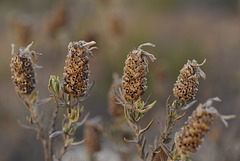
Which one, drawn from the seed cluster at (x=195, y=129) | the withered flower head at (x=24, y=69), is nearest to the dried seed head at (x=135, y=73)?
the seed cluster at (x=195, y=129)

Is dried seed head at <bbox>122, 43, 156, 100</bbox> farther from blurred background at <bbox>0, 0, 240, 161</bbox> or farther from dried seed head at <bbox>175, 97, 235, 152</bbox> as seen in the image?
blurred background at <bbox>0, 0, 240, 161</bbox>

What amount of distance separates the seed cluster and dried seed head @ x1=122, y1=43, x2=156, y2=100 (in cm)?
35

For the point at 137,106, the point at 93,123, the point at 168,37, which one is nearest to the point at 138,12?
the point at 168,37

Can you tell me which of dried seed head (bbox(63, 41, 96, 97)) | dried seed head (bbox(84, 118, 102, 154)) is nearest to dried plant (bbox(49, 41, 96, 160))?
dried seed head (bbox(63, 41, 96, 97))

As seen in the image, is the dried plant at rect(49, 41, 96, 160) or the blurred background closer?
the dried plant at rect(49, 41, 96, 160)

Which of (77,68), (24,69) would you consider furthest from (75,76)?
(24,69)

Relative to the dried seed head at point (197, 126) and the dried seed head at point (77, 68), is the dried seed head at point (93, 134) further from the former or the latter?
the dried seed head at point (197, 126)

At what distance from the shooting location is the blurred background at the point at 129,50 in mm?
4066

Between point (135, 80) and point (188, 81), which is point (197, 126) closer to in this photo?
point (188, 81)

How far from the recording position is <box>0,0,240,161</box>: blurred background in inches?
160

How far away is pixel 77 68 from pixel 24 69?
35 centimetres

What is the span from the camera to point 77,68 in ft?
5.17

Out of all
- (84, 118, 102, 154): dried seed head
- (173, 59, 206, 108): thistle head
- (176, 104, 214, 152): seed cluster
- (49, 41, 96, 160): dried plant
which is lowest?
(84, 118, 102, 154): dried seed head

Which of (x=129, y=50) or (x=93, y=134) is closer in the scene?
(x=93, y=134)
